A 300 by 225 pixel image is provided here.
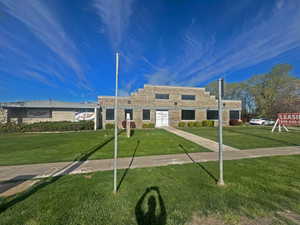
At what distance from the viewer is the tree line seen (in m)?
25.2

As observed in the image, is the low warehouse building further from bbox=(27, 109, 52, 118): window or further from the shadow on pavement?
the shadow on pavement

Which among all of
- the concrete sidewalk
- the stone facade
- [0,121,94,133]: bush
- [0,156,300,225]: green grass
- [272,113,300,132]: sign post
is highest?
the stone facade

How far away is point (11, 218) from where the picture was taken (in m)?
2.25

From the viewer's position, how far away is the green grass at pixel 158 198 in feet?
7.51

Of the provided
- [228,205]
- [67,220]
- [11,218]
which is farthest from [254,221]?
[11,218]

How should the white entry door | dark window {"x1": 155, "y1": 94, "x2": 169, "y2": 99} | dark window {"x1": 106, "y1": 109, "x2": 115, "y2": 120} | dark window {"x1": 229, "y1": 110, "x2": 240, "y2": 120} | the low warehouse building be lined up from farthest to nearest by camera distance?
dark window {"x1": 229, "y1": 110, "x2": 240, "y2": 120} → dark window {"x1": 155, "y1": 94, "x2": 169, "y2": 99} → the white entry door → dark window {"x1": 106, "y1": 109, "x2": 115, "y2": 120} → the low warehouse building

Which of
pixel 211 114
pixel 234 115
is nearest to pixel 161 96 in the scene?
pixel 211 114

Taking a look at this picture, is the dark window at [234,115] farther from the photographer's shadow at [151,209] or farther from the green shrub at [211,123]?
the photographer's shadow at [151,209]

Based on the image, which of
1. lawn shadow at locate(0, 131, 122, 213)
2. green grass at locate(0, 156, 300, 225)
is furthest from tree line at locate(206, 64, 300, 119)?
lawn shadow at locate(0, 131, 122, 213)

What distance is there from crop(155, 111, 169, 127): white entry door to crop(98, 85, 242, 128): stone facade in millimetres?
317

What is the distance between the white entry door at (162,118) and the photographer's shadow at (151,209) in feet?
52.4

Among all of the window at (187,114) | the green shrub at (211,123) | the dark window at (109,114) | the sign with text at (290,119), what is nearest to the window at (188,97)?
the window at (187,114)

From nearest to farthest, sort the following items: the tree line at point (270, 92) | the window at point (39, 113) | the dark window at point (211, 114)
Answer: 1. the window at point (39, 113)
2. the dark window at point (211, 114)
3. the tree line at point (270, 92)

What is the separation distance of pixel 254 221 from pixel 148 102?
664 inches
